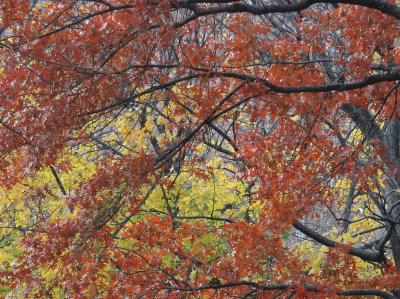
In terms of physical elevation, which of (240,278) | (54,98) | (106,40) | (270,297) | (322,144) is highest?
(322,144)

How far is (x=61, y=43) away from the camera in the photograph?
4812 mm

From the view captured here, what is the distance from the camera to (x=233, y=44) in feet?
20.1

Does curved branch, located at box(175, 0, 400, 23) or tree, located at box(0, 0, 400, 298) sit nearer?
curved branch, located at box(175, 0, 400, 23)

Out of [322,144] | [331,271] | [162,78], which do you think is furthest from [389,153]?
[162,78]

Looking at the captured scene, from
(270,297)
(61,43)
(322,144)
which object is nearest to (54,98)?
(61,43)

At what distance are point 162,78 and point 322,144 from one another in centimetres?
271

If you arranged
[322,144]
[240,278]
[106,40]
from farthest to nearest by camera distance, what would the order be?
[322,144] → [240,278] → [106,40]

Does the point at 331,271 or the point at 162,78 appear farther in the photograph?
the point at 331,271

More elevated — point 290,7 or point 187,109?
point 187,109

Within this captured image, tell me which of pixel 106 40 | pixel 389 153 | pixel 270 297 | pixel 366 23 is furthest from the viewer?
pixel 389 153

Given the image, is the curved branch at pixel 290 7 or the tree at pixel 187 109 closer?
the curved branch at pixel 290 7

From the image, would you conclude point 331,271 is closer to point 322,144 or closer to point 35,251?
point 322,144

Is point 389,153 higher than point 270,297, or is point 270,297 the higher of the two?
point 389,153

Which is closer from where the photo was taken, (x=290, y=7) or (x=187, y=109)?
(x=290, y=7)
